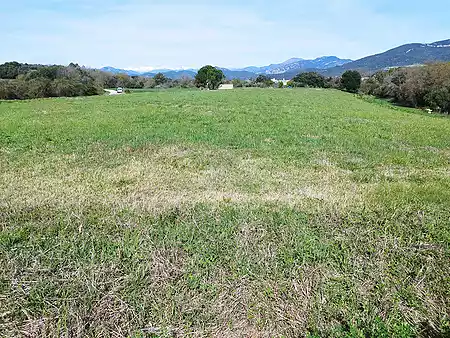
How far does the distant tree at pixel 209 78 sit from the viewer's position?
97.1 m

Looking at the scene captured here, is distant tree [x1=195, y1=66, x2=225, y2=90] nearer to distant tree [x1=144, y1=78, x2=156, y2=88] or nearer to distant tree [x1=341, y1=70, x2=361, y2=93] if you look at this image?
distant tree [x1=144, y1=78, x2=156, y2=88]

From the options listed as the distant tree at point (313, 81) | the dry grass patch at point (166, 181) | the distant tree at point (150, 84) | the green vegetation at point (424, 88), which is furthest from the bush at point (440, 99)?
the distant tree at point (150, 84)

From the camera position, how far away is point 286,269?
507 cm

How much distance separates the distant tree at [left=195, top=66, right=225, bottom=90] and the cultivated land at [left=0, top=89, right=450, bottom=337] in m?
89.8

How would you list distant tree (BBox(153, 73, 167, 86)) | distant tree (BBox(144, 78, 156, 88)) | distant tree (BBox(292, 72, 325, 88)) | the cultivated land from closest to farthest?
the cultivated land < distant tree (BBox(144, 78, 156, 88)) < distant tree (BBox(153, 73, 167, 86)) < distant tree (BBox(292, 72, 325, 88))

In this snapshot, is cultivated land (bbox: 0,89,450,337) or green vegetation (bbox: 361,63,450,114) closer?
cultivated land (bbox: 0,89,450,337)

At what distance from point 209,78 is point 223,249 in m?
95.6

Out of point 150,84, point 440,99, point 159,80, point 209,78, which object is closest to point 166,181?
point 440,99

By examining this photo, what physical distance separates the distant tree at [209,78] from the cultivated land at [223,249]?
8977cm

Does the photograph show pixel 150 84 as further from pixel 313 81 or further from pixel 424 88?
pixel 424 88

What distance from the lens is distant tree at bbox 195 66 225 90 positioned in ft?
319

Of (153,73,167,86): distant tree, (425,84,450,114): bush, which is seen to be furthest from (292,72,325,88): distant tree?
(425,84,450,114): bush

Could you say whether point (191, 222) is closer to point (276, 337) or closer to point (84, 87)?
point (276, 337)

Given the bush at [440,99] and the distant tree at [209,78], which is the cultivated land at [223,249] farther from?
the distant tree at [209,78]
